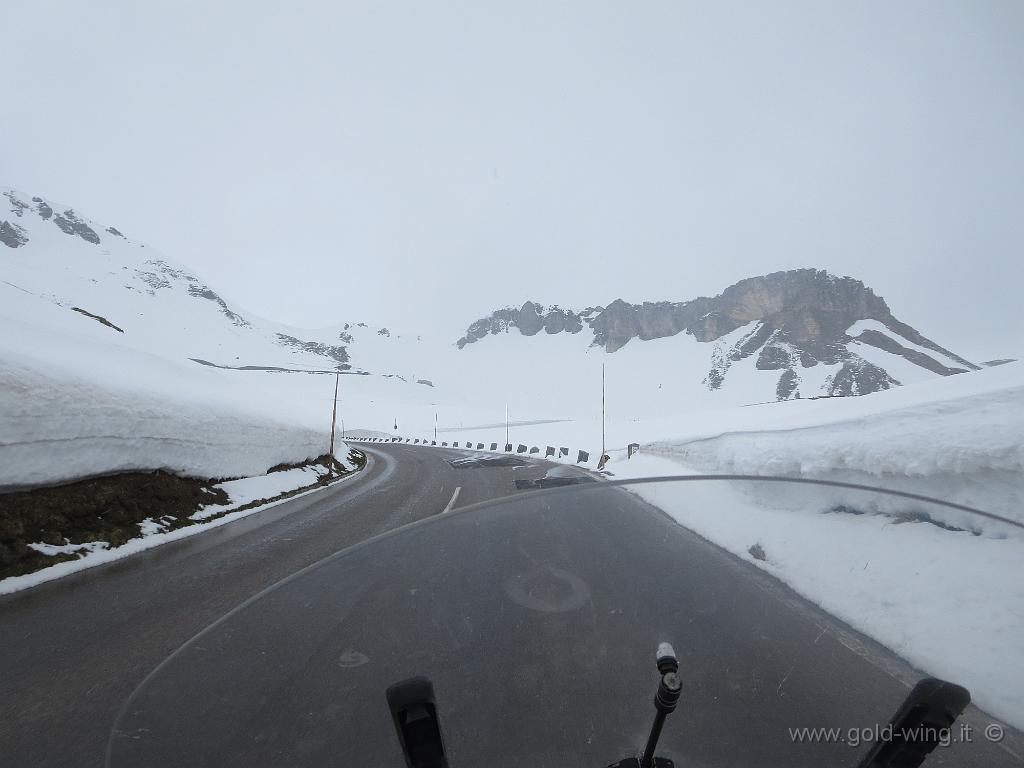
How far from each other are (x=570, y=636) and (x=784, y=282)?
162130mm

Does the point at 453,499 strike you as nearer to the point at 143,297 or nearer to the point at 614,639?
the point at 614,639

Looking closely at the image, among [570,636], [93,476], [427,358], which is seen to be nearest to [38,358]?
[93,476]

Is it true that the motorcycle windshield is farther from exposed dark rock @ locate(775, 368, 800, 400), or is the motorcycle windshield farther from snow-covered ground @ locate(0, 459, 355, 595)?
exposed dark rock @ locate(775, 368, 800, 400)

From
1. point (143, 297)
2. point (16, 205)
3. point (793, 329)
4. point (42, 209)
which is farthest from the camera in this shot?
point (42, 209)

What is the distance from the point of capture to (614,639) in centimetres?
143

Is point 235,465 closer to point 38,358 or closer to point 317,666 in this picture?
point 38,358

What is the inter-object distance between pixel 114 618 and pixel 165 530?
3.81 meters

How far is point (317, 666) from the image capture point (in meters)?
1.33

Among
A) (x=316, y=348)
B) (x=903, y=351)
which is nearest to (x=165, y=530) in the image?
(x=903, y=351)

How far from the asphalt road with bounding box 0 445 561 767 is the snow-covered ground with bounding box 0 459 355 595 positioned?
0.86 feet

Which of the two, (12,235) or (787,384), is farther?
(12,235)

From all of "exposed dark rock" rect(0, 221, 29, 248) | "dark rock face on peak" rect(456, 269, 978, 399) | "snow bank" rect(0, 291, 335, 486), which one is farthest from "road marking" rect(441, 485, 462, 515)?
"exposed dark rock" rect(0, 221, 29, 248)

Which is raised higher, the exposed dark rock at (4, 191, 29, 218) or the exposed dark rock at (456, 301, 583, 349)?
the exposed dark rock at (4, 191, 29, 218)

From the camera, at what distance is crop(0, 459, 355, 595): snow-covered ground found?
4930 millimetres
